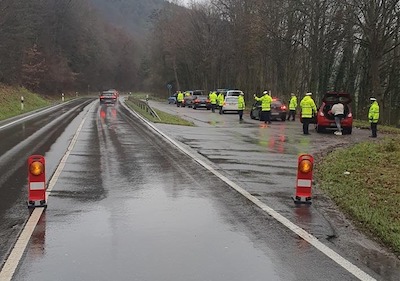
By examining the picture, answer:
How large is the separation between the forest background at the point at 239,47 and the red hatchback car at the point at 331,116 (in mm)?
7715

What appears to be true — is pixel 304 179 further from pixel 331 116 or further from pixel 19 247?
pixel 331 116

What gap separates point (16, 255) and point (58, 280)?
3.11 feet

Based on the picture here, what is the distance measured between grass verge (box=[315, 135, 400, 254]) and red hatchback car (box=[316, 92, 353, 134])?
244 inches

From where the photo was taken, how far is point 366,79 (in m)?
34.8

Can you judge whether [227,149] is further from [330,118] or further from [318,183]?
[330,118]

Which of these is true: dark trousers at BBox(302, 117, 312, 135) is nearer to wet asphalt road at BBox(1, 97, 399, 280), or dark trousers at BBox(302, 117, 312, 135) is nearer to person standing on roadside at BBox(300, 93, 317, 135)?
person standing on roadside at BBox(300, 93, 317, 135)

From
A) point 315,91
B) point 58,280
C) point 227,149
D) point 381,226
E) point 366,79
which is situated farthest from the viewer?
point 315,91

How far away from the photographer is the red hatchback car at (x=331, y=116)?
21.2m

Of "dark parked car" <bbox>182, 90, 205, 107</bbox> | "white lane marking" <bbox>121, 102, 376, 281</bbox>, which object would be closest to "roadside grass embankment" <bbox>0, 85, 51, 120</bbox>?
"dark parked car" <bbox>182, 90, 205, 107</bbox>

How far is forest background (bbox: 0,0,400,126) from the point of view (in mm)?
30562

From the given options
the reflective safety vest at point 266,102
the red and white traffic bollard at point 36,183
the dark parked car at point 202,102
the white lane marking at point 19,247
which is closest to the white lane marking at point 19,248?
the white lane marking at point 19,247

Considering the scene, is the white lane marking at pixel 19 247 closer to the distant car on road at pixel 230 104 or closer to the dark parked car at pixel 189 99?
the distant car on road at pixel 230 104

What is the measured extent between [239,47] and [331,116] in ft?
97.9

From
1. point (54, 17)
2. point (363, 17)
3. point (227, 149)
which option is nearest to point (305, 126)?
point (227, 149)
